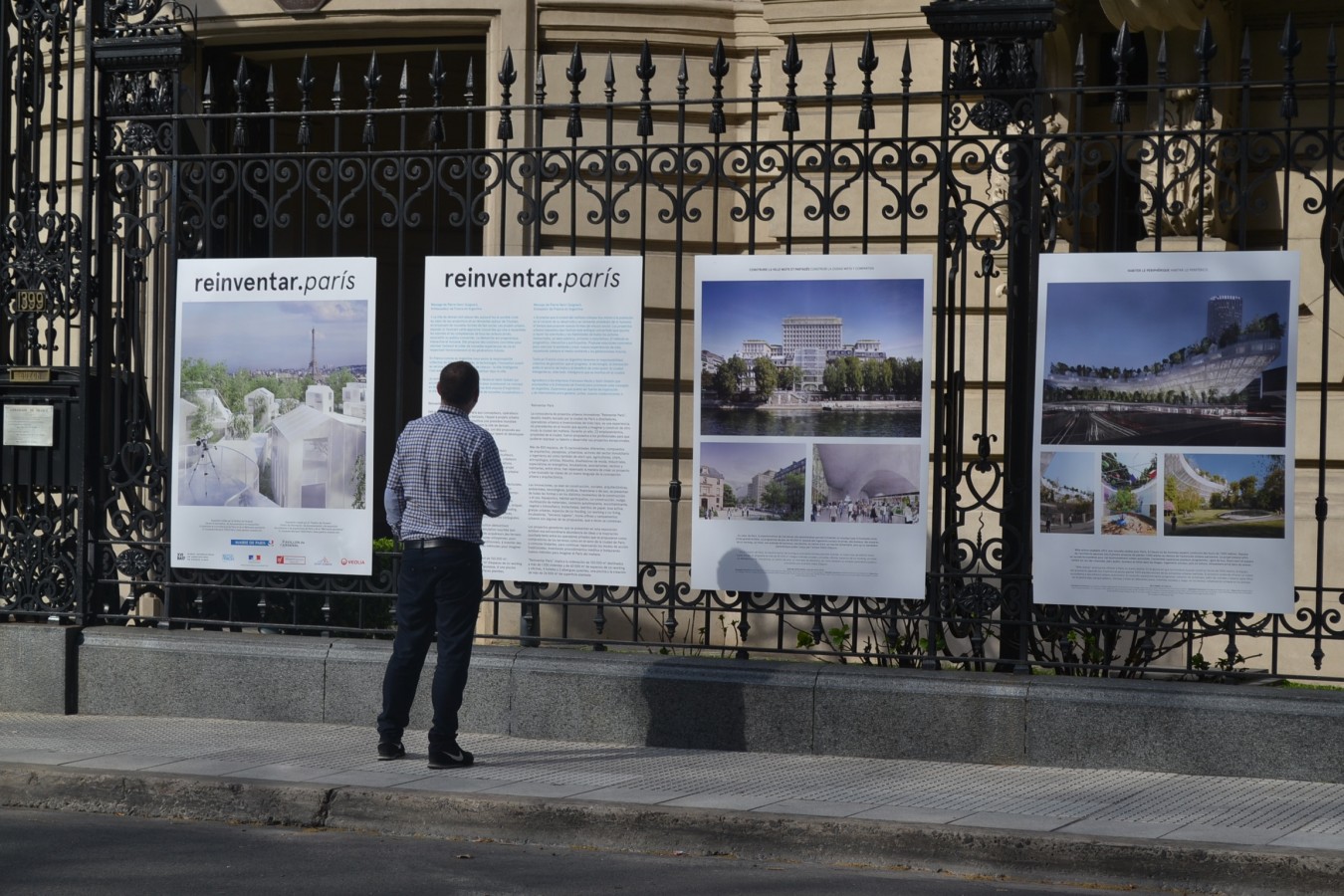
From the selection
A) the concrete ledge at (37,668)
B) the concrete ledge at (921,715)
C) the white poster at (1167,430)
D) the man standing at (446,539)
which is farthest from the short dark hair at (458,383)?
the concrete ledge at (37,668)

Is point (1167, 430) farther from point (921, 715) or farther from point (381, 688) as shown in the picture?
point (381, 688)

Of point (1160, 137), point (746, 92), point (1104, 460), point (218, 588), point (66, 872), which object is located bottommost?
point (66, 872)

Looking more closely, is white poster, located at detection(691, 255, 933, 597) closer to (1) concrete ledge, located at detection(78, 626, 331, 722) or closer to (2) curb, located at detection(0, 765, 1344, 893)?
(2) curb, located at detection(0, 765, 1344, 893)

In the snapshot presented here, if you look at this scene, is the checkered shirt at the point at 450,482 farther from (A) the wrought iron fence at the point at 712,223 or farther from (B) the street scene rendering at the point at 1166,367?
(B) the street scene rendering at the point at 1166,367

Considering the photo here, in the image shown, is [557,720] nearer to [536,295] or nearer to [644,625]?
[536,295]

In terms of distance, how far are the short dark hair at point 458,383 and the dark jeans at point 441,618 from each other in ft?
2.21

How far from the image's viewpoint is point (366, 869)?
277 inches

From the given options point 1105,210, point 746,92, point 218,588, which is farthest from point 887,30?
point 218,588

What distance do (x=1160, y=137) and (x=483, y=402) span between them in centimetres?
356

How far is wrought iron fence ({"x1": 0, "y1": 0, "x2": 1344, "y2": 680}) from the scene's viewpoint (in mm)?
8930

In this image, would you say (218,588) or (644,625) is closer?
(218,588)

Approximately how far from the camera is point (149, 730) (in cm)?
956

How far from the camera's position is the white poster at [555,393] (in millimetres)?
9320

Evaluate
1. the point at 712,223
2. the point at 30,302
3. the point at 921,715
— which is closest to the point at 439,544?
the point at 921,715
